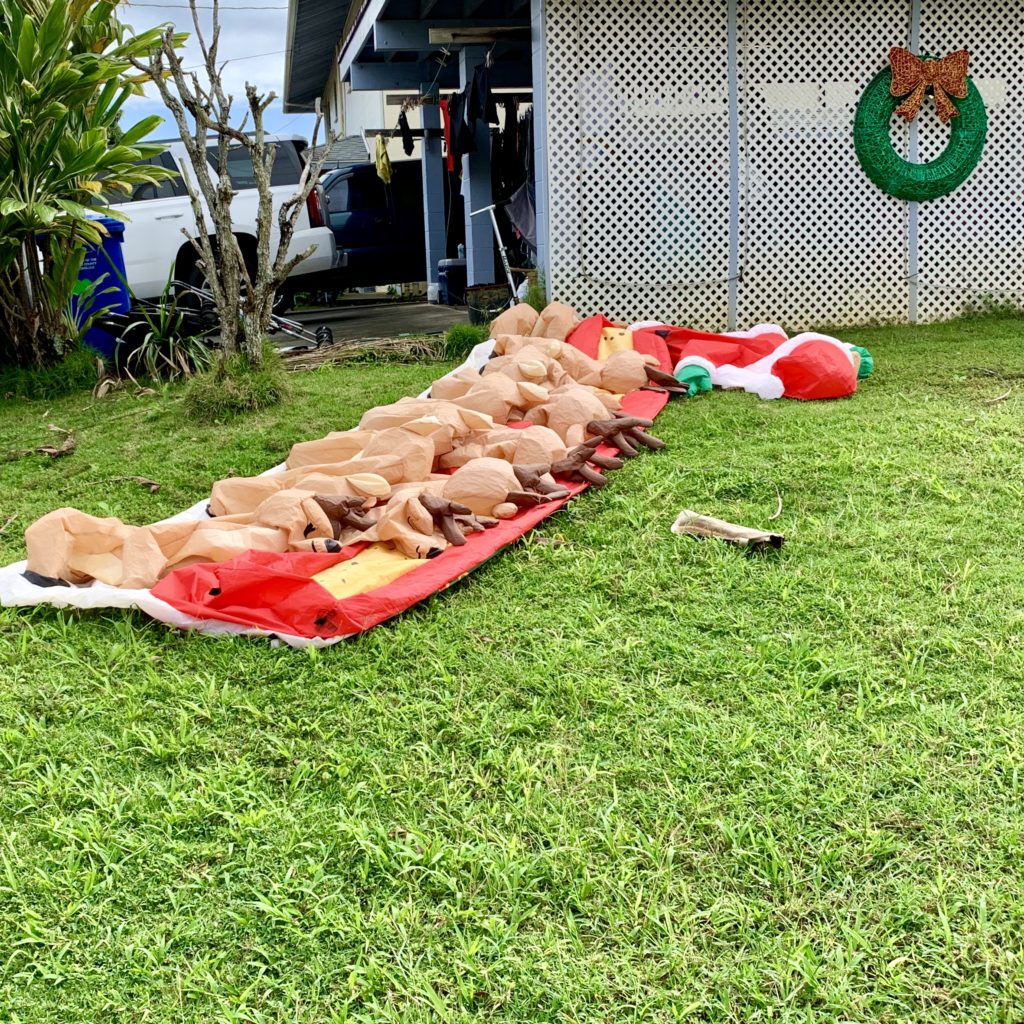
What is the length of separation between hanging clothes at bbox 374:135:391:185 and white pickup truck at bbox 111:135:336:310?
3908mm

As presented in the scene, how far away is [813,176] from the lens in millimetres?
8977

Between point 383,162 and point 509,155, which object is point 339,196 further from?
point 509,155

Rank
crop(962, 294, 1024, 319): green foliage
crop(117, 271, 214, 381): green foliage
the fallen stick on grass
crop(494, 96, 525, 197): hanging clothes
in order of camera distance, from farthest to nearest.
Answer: crop(494, 96, 525, 197): hanging clothes < crop(962, 294, 1024, 319): green foliage < crop(117, 271, 214, 381): green foliage < the fallen stick on grass

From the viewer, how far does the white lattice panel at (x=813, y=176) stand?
8.75 meters

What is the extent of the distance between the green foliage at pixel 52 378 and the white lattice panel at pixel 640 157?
12.4 feet

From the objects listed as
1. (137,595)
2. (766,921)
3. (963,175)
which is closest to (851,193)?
(963,175)

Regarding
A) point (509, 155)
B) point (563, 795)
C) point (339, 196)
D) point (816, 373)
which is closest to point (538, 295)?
point (816, 373)

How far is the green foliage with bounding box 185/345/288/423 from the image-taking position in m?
6.31

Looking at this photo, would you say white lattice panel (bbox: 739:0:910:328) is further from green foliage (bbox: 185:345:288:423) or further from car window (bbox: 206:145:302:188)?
car window (bbox: 206:145:302:188)

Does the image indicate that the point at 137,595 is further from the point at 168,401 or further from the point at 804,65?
the point at 804,65

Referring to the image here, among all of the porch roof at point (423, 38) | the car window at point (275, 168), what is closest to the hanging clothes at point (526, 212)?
the porch roof at point (423, 38)

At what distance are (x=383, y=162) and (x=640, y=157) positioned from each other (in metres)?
7.84

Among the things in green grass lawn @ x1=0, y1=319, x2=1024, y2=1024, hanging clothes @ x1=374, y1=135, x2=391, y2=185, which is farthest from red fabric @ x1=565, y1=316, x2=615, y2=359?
hanging clothes @ x1=374, y1=135, x2=391, y2=185

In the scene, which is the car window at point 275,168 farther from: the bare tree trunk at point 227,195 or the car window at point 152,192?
the bare tree trunk at point 227,195
